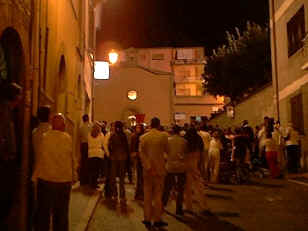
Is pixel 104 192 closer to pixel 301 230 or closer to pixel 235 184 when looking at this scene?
pixel 235 184

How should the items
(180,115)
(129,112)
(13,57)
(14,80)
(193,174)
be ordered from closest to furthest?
(13,57), (14,80), (193,174), (129,112), (180,115)

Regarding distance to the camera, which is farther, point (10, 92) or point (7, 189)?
point (7, 189)

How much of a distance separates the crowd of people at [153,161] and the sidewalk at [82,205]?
42 cm

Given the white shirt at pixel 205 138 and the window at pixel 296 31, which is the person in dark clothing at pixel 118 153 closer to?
the white shirt at pixel 205 138

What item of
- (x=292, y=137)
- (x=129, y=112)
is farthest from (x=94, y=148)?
(x=129, y=112)

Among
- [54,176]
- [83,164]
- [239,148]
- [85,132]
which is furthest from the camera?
[239,148]

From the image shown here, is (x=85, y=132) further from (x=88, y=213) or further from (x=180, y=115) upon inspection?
(x=180, y=115)

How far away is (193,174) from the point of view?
9.94m

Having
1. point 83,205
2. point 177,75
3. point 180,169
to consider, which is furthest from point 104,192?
point 177,75

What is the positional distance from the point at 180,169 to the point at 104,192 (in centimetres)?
349

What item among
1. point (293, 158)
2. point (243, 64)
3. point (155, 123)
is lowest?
point (293, 158)

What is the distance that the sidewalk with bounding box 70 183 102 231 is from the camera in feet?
26.8

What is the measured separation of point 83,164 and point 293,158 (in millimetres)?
8377

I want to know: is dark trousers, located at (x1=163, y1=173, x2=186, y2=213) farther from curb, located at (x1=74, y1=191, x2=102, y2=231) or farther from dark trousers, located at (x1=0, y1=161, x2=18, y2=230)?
dark trousers, located at (x1=0, y1=161, x2=18, y2=230)
